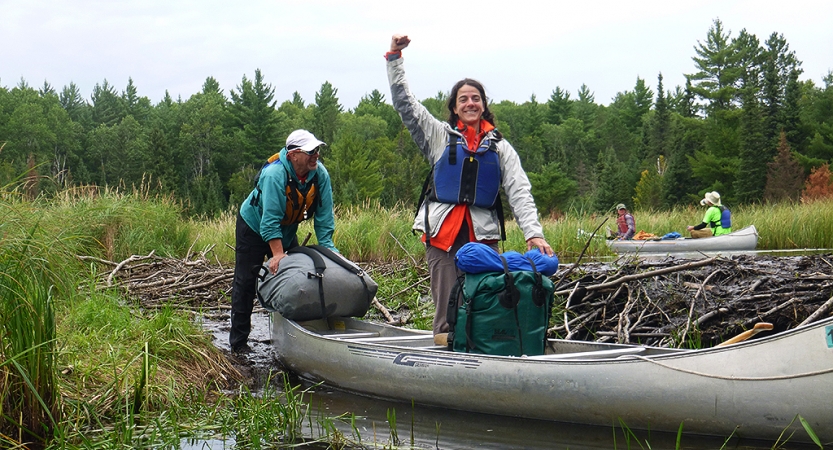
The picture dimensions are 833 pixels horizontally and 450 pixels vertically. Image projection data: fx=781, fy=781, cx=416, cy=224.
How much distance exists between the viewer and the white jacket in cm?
493

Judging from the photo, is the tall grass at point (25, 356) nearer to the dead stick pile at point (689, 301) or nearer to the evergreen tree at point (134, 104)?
the dead stick pile at point (689, 301)

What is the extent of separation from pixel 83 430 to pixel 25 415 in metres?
0.52

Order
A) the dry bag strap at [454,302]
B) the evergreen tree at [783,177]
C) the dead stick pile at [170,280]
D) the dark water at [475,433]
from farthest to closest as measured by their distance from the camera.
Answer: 1. the evergreen tree at [783,177]
2. the dead stick pile at [170,280]
3. the dry bag strap at [454,302]
4. the dark water at [475,433]

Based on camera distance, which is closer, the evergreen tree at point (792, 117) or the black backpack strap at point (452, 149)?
the black backpack strap at point (452, 149)

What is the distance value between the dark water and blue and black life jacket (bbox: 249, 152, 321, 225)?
4.76 feet

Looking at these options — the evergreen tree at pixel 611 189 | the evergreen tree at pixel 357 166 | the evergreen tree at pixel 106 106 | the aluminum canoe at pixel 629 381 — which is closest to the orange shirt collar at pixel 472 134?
the aluminum canoe at pixel 629 381

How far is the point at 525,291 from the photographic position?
4516 mm

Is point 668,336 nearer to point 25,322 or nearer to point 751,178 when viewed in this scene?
point 25,322

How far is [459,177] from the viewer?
4879 mm

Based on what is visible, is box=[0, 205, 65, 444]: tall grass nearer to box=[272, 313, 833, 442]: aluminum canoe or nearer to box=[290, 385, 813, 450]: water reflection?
box=[290, 385, 813, 450]: water reflection

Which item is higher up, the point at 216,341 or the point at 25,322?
the point at 25,322

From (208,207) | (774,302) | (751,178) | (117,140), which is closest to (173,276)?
(774,302)

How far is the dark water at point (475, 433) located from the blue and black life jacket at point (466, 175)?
1.12 metres

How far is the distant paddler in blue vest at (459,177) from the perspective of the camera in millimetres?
4895
